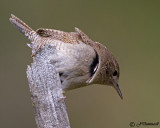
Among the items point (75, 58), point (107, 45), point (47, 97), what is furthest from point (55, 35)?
point (107, 45)

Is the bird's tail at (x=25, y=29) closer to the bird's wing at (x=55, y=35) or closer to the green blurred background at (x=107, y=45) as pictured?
the bird's wing at (x=55, y=35)

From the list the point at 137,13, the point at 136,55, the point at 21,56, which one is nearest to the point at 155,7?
the point at 137,13

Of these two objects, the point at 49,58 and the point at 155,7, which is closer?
the point at 49,58

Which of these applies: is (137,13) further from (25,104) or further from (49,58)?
(49,58)

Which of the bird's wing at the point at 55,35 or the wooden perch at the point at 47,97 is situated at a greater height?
the bird's wing at the point at 55,35

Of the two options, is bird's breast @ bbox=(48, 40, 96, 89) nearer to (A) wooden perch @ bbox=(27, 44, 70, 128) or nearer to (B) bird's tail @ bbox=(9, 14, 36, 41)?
(B) bird's tail @ bbox=(9, 14, 36, 41)

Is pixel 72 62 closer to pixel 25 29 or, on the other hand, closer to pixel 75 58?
pixel 75 58

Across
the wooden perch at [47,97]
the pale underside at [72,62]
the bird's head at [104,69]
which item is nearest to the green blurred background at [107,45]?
the bird's head at [104,69]
